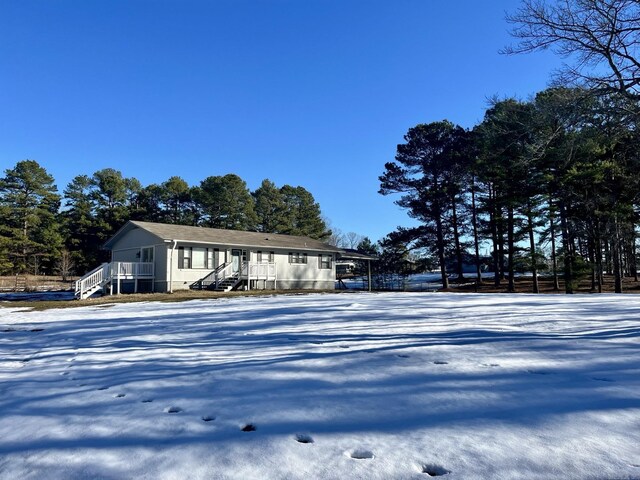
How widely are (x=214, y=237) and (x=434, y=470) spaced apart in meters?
24.8

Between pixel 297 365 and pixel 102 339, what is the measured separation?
437 centimetres

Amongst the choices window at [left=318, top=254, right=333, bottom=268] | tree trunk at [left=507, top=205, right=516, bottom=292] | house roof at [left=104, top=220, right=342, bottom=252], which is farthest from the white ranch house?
tree trunk at [left=507, top=205, right=516, bottom=292]

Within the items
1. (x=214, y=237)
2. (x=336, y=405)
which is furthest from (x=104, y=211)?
(x=336, y=405)

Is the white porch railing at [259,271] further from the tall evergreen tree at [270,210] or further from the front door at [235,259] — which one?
the tall evergreen tree at [270,210]

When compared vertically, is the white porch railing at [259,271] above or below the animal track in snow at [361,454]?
above

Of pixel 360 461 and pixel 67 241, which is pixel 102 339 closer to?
pixel 360 461

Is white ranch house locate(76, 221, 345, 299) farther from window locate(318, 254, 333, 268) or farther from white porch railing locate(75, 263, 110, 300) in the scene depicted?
window locate(318, 254, 333, 268)

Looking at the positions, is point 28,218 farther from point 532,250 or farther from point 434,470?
point 434,470

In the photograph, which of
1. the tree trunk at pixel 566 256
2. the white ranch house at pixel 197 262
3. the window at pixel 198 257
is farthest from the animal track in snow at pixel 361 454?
the window at pixel 198 257

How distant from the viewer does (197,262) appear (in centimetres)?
2497

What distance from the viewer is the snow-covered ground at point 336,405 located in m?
2.42

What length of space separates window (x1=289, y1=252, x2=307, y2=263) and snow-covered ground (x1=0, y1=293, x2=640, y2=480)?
22.4 m

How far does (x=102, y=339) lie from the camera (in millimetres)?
7227

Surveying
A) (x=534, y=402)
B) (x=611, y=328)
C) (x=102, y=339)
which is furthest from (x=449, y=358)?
(x=102, y=339)
